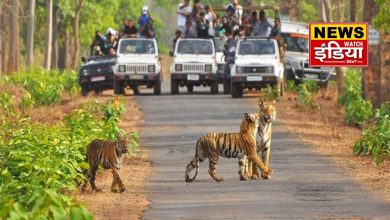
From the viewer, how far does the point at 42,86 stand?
4572 centimetres

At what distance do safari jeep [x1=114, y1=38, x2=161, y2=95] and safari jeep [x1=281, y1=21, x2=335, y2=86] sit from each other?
4.89m

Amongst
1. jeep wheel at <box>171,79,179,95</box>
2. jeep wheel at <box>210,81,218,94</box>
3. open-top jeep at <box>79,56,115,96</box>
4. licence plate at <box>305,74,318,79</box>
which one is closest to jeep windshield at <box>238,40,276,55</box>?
jeep wheel at <box>210,81,218,94</box>

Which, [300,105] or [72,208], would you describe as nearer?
[72,208]

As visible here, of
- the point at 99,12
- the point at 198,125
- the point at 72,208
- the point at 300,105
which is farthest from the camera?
the point at 99,12

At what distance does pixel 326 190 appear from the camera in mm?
20781

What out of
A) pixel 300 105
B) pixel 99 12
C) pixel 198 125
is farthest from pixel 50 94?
pixel 99 12

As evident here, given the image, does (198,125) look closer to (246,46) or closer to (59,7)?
(246,46)

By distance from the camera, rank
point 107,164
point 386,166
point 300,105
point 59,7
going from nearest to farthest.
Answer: point 107,164 → point 386,166 → point 300,105 → point 59,7

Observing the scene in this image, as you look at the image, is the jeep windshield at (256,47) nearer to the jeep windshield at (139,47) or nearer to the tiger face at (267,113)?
the jeep windshield at (139,47)

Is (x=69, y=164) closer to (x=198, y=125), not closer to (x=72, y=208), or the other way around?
(x=72, y=208)

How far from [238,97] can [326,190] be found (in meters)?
25.0

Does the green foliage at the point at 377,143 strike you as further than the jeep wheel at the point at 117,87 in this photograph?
No

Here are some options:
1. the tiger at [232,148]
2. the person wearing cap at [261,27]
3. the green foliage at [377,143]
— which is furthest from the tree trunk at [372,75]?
the tiger at [232,148]

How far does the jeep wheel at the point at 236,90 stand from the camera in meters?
45.4
